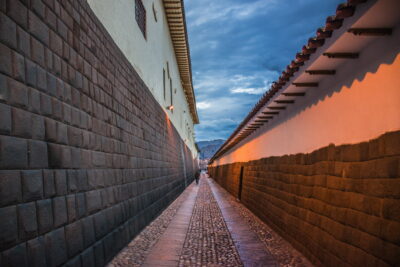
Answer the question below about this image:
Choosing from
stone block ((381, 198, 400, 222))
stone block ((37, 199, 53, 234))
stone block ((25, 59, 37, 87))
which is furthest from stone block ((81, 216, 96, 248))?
stone block ((381, 198, 400, 222))

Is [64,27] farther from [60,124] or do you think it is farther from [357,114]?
[357,114]

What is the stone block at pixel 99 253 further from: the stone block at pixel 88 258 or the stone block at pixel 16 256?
the stone block at pixel 16 256

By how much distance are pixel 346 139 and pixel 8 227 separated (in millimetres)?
3916

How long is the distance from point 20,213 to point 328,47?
3663 mm

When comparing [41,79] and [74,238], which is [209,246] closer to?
[74,238]

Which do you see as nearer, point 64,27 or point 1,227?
point 1,227

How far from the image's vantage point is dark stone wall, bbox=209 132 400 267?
311 cm

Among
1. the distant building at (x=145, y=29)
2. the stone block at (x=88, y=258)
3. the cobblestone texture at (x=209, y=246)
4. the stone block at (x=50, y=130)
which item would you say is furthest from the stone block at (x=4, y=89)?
the cobblestone texture at (x=209, y=246)

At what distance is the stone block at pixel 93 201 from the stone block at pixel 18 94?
5.78ft

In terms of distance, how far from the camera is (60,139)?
11.6ft

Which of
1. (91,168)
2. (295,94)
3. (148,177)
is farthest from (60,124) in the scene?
(148,177)

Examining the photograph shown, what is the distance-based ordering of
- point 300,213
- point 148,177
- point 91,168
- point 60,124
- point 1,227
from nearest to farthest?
point 1,227, point 60,124, point 91,168, point 300,213, point 148,177

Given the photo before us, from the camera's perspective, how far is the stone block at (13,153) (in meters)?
2.56

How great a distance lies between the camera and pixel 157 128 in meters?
11.1
